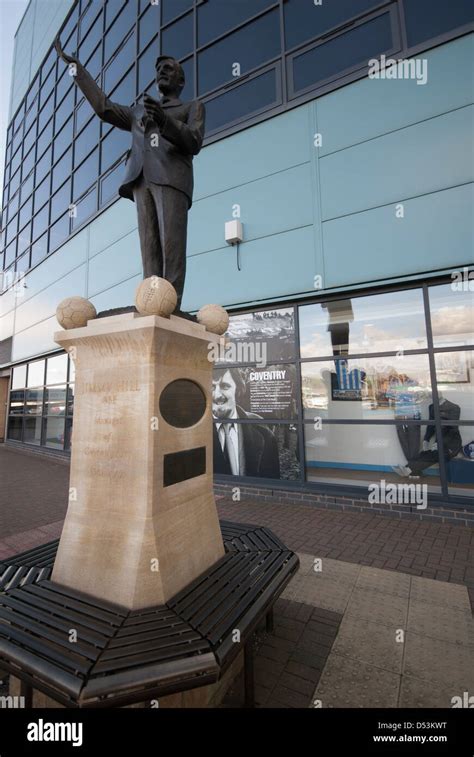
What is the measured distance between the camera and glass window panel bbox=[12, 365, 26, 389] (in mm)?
16328

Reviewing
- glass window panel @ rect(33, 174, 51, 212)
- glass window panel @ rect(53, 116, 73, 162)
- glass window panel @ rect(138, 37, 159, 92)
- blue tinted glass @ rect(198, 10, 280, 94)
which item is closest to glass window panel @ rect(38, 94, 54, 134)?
glass window panel @ rect(53, 116, 73, 162)

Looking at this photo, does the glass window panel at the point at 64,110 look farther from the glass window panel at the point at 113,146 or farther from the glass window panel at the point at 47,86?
the glass window panel at the point at 113,146

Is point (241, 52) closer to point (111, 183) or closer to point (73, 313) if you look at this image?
point (111, 183)

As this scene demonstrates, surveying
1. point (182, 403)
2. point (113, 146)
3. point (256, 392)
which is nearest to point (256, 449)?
point (256, 392)

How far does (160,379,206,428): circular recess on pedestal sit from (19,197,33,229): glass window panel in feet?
62.4

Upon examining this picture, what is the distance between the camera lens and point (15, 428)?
17.3m

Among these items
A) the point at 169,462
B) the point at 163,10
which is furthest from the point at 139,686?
the point at 163,10

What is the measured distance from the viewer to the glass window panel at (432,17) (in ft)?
19.0

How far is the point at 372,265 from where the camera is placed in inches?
243

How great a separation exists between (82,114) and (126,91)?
3.64 metres

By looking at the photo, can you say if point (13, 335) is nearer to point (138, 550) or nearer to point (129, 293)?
point (129, 293)

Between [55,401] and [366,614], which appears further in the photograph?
[55,401]

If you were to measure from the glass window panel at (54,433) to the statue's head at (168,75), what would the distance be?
12.3m
